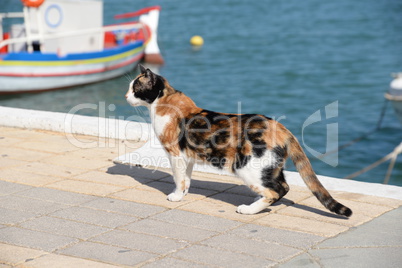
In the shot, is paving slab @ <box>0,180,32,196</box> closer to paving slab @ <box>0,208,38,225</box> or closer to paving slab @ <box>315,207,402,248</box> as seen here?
paving slab @ <box>0,208,38,225</box>

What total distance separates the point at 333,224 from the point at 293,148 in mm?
745

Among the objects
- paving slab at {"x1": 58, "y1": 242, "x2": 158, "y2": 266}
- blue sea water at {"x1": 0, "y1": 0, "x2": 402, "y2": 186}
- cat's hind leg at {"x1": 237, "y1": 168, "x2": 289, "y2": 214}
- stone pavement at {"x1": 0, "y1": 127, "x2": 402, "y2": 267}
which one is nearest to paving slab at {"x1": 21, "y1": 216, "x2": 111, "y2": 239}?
stone pavement at {"x1": 0, "y1": 127, "x2": 402, "y2": 267}

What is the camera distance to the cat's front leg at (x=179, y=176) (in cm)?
569

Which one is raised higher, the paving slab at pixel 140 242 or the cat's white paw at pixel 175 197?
the cat's white paw at pixel 175 197

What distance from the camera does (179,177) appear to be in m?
5.74

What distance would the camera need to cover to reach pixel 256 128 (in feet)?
17.6

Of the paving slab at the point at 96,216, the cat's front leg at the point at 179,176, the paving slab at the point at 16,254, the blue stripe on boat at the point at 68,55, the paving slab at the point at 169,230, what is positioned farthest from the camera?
the blue stripe on boat at the point at 68,55

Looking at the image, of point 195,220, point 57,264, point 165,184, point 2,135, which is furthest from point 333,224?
point 2,135

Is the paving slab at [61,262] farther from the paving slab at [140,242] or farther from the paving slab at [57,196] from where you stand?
the paving slab at [57,196]

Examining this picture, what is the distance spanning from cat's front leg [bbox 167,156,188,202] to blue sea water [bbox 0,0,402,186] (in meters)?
6.63

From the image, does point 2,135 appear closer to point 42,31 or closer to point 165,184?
point 165,184

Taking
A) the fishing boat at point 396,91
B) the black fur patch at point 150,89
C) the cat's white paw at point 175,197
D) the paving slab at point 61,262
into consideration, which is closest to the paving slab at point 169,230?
the cat's white paw at point 175,197

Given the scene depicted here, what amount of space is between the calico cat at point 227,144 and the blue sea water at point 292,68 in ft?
21.6

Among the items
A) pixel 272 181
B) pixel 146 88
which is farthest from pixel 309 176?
pixel 146 88
